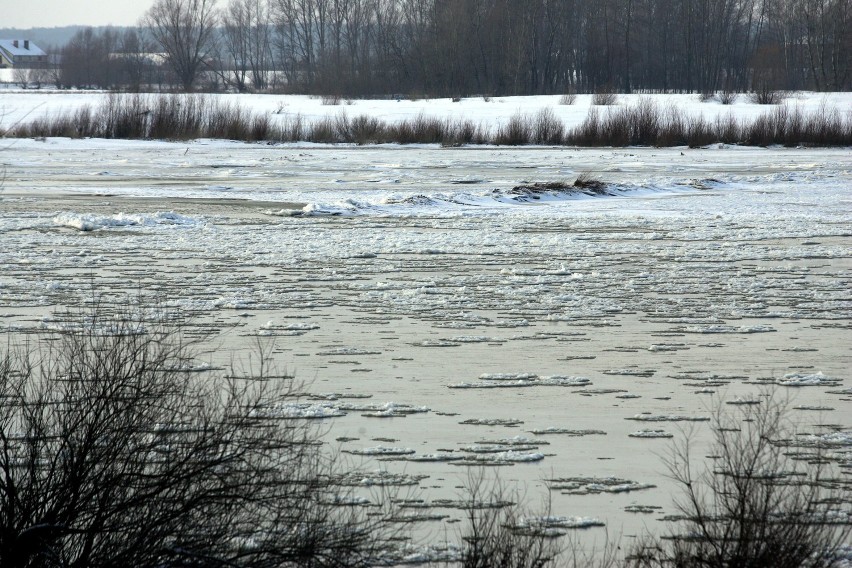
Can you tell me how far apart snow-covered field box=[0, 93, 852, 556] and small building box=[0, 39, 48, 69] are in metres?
130

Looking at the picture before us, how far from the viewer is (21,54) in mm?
149125


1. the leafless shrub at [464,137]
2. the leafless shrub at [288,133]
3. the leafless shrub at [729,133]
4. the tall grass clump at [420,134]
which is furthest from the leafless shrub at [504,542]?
the leafless shrub at [288,133]

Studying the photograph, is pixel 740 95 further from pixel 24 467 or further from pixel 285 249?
pixel 24 467

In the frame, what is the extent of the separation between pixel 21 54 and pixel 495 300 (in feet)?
506

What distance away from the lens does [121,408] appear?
377cm

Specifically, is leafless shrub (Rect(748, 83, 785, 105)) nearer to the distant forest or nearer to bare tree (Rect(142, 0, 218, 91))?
the distant forest

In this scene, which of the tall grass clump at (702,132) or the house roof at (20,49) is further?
the house roof at (20,49)

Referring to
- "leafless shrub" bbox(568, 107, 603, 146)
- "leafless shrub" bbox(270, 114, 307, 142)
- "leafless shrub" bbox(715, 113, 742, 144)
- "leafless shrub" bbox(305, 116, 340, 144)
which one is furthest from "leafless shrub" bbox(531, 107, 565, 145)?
"leafless shrub" bbox(270, 114, 307, 142)

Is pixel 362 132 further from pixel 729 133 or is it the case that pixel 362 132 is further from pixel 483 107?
pixel 483 107

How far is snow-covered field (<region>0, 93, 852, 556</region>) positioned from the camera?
18.4ft

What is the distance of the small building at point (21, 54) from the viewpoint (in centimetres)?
14075

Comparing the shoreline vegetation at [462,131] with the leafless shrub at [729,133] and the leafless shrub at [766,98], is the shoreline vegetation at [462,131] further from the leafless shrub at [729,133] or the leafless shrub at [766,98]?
the leafless shrub at [766,98]

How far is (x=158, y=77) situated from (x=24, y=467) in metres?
93.5

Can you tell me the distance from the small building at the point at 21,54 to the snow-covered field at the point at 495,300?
425 ft
